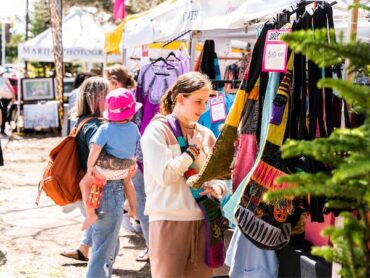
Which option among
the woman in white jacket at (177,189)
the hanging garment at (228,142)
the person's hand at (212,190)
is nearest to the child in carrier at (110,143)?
the woman in white jacket at (177,189)

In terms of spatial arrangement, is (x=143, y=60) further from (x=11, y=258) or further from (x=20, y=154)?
(x=11, y=258)

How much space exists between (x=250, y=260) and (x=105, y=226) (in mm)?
1354

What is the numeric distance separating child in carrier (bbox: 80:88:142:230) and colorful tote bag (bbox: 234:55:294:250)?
1.51 meters

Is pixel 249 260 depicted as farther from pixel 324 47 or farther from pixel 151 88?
pixel 151 88

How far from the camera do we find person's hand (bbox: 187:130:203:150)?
3.43 metres

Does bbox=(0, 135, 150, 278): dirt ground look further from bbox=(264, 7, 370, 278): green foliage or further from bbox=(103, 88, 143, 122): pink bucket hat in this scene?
bbox=(264, 7, 370, 278): green foliage

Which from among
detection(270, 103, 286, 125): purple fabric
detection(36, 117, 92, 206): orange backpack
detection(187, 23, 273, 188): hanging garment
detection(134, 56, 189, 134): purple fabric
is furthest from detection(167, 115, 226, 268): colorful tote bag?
detection(134, 56, 189, 134): purple fabric

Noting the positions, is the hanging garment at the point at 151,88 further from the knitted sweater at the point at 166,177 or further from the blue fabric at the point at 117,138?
the knitted sweater at the point at 166,177

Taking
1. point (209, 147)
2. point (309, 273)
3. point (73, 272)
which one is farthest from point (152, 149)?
point (73, 272)

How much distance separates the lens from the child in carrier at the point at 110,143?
4.14m

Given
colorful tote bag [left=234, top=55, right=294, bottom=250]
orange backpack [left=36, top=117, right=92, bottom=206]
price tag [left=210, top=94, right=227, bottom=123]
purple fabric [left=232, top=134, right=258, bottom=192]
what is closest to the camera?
colorful tote bag [left=234, top=55, right=294, bottom=250]

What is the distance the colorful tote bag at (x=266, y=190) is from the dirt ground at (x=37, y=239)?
268cm

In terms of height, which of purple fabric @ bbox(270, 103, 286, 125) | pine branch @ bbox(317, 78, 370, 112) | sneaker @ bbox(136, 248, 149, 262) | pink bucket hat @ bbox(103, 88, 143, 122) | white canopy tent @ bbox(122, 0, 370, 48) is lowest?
sneaker @ bbox(136, 248, 149, 262)

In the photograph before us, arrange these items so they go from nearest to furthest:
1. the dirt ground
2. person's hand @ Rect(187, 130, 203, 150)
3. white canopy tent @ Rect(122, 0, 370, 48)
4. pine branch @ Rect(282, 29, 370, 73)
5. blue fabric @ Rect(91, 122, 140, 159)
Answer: pine branch @ Rect(282, 29, 370, 73) → person's hand @ Rect(187, 130, 203, 150) → white canopy tent @ Rect(122, 0, 370, 48) → blue fabric @ Rect(91, 122, 140, 159) → the dirt ground
